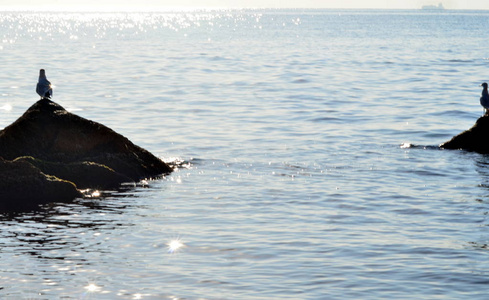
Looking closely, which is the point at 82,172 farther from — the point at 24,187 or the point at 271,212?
the point at 271,212

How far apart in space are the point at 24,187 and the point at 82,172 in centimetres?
172

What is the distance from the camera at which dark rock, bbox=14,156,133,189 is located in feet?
58.1

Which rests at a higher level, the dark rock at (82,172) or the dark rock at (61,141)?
the dark rock at (61,141)

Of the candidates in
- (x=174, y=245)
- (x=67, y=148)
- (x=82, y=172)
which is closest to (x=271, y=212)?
(x=174, y=245)

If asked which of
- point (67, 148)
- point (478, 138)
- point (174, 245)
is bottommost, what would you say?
point (174, 245)

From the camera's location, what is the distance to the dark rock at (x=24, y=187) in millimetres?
16469

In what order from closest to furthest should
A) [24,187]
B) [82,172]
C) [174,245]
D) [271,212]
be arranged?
1. [174,245]
2. [24,187]
3. [271,212]
4. [82,172]

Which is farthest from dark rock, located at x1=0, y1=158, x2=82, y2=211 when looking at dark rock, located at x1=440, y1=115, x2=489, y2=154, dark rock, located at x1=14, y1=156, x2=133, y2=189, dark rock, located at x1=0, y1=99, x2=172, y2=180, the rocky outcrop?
dark rock, located at x1=440, y1=115, x2=489, y2=154

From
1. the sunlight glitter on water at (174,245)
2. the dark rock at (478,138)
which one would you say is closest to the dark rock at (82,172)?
the sunlight glitter on water at (174,245)

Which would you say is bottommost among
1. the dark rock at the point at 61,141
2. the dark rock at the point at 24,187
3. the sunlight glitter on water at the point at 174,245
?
the sunlight glitter on water at the point at 174,245

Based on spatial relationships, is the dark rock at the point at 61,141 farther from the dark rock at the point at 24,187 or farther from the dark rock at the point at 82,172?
the dark rock at the point at 24,187

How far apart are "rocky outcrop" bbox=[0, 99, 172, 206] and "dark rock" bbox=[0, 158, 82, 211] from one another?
1.45ft

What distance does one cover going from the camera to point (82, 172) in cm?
1808

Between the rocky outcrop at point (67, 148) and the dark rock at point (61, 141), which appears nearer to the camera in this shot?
the rocky outcrop at point (67, 148)
